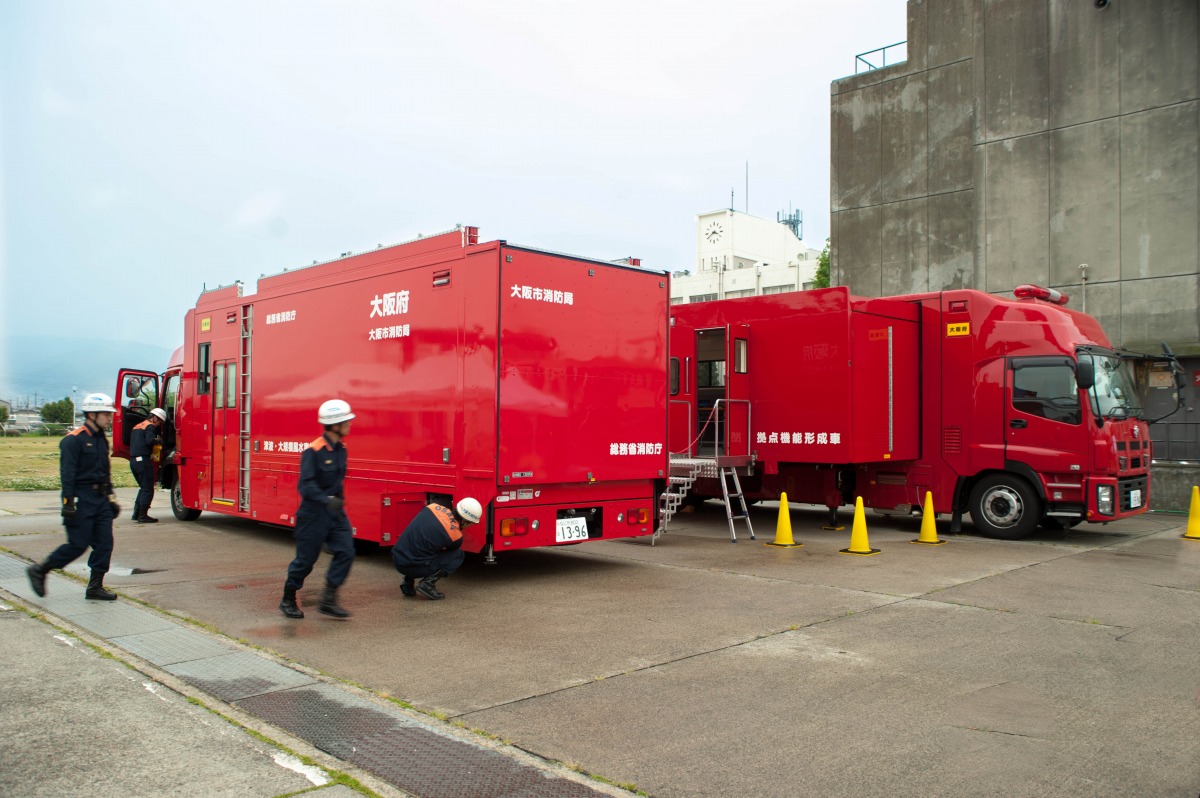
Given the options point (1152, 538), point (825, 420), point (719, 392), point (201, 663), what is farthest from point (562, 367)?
point (1152, 538)

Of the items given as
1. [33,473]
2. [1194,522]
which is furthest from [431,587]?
[33,473]

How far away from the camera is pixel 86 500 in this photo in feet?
25.3

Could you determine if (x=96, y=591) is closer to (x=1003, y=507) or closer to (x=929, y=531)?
(x=929, y=531)

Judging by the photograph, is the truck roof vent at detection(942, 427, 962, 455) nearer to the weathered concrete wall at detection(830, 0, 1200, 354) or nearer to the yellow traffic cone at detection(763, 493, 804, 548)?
the yellow traffic cone at detection(763, 493, 804, 548)

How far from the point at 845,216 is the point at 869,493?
42.5 ft

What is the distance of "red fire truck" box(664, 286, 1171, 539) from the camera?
40.2 feet

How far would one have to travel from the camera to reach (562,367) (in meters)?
8.95

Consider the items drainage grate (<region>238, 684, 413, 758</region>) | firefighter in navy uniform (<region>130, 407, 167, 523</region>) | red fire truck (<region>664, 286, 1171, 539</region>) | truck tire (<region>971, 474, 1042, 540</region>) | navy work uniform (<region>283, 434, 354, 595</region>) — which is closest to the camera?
drainage grate (<region>238, 684, 413, 758</region>)

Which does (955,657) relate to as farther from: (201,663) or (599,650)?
(201,663)

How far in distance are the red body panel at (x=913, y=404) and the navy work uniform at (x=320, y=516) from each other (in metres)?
7.82

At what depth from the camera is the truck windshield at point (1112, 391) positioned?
479 inches

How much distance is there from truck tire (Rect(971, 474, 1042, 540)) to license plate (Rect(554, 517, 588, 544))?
675 centimetres

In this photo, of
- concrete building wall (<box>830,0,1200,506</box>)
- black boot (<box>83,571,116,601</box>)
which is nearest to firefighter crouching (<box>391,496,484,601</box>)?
→ black boot (<box>83,571,116,601</box>)

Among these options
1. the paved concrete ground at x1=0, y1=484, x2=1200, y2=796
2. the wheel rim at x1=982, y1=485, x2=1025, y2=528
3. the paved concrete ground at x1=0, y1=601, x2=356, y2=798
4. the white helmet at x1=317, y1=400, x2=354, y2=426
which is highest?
the white helmet at x1=317, y1=400, x2=354, y2=426
